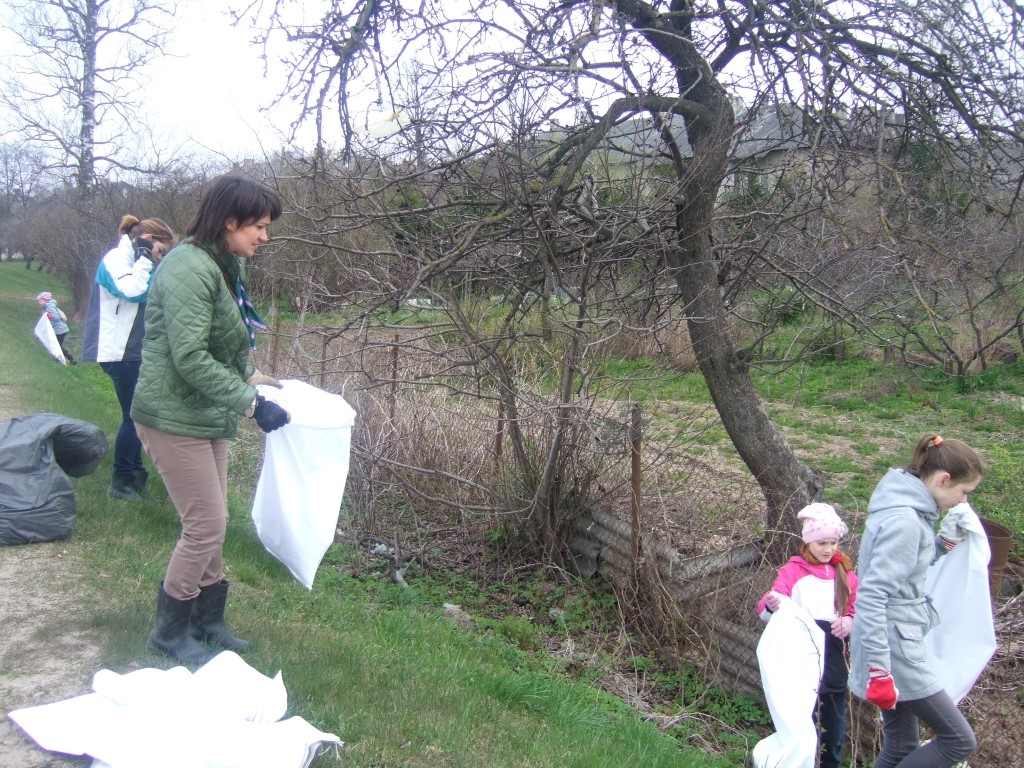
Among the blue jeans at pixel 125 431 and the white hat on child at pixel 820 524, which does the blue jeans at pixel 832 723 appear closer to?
the white hat on child at pixel 820 524

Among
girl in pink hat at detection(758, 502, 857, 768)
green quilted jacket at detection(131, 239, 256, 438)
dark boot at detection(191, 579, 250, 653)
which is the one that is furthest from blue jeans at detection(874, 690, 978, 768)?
green quilted jacket at detection(131, 239, 256, 438)

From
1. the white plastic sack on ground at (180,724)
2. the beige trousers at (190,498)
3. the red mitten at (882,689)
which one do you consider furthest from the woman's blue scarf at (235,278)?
the red mitten at (882,689)

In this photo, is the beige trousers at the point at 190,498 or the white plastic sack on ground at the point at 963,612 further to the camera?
the white plastic sack on ground at the point at 963,612

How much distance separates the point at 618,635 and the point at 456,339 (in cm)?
234


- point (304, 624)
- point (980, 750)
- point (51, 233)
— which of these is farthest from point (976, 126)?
point (51, 233)

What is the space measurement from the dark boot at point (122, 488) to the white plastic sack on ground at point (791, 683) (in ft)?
12.3

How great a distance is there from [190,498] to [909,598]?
2.75 metres

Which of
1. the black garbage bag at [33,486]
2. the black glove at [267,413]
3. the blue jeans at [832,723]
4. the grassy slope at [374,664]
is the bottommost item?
the blue jeans at [832,723]

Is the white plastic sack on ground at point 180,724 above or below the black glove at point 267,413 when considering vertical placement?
below

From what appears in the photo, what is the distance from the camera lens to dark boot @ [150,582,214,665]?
10.2 feet

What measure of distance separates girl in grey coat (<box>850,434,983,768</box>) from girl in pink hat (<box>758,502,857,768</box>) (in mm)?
506

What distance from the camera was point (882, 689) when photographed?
3127 mm

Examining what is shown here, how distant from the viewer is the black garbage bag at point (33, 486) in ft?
13.7

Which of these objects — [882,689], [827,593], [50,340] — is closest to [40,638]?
[882,689]
